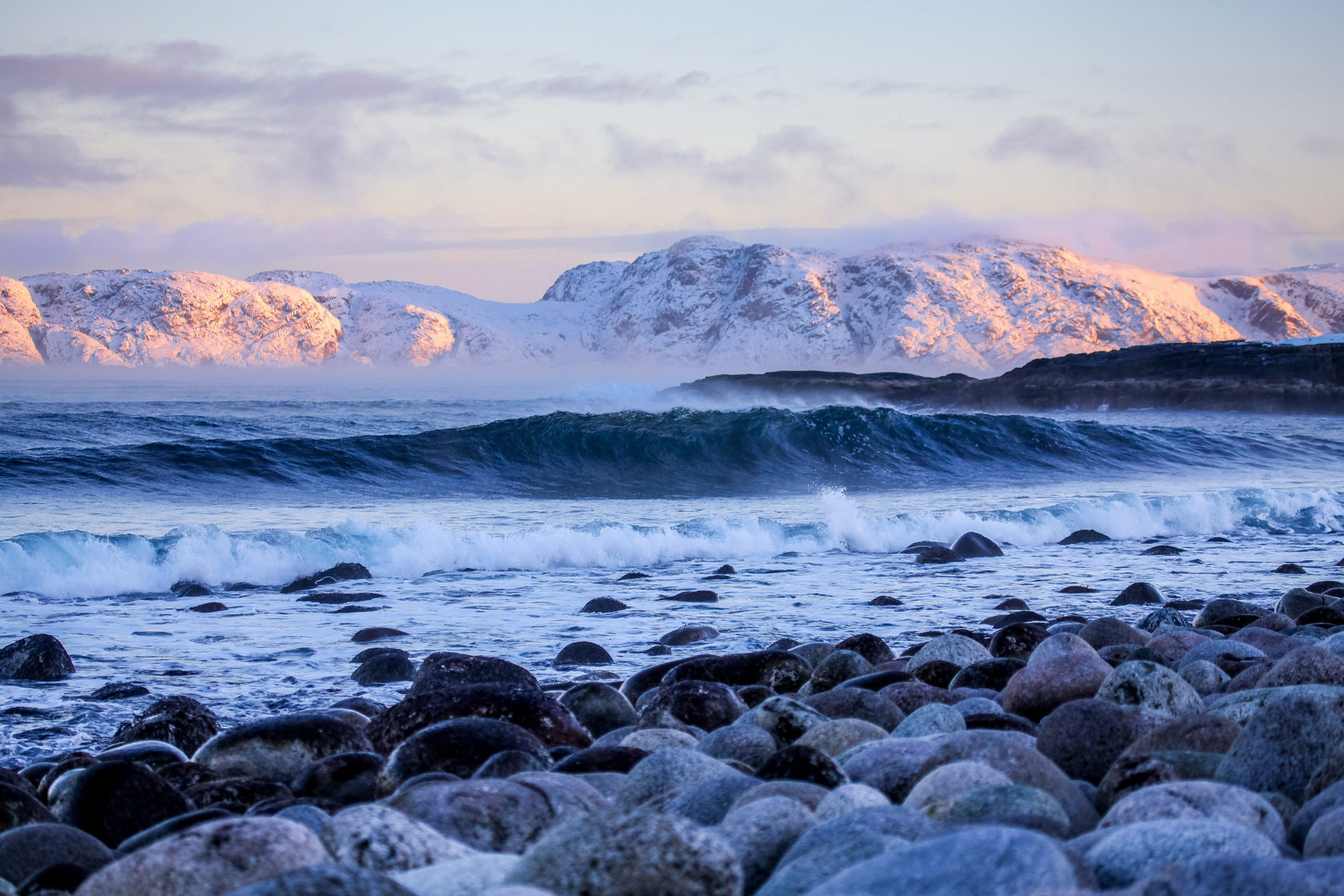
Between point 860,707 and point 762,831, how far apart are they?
2081mm

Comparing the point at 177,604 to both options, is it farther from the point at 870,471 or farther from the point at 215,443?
the point at 870,471

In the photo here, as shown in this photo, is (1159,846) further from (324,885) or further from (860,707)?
(860,707)

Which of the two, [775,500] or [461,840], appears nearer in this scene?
[461,840]

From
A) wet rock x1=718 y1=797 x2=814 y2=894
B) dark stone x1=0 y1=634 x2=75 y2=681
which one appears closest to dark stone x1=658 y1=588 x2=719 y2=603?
dark stone x1=0 y1=634 x2=75 y2=681

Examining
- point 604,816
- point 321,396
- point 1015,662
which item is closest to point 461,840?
point 604,816

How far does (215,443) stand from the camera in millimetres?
20234

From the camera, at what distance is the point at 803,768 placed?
2.89 metres

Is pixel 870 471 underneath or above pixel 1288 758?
underneath

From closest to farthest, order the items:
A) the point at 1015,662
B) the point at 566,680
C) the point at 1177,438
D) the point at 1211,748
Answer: the point at 1211,748 < the point at 1015,662 < the point at 566,680 < the point at 1177,438

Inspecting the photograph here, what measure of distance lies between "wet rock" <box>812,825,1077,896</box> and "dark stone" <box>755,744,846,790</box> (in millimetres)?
1110

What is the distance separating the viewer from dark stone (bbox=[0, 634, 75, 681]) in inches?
241

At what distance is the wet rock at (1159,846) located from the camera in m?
1.87

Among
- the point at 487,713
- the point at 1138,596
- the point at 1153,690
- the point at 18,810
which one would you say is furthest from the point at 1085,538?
the point at 18,810

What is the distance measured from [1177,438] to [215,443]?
2340cm
